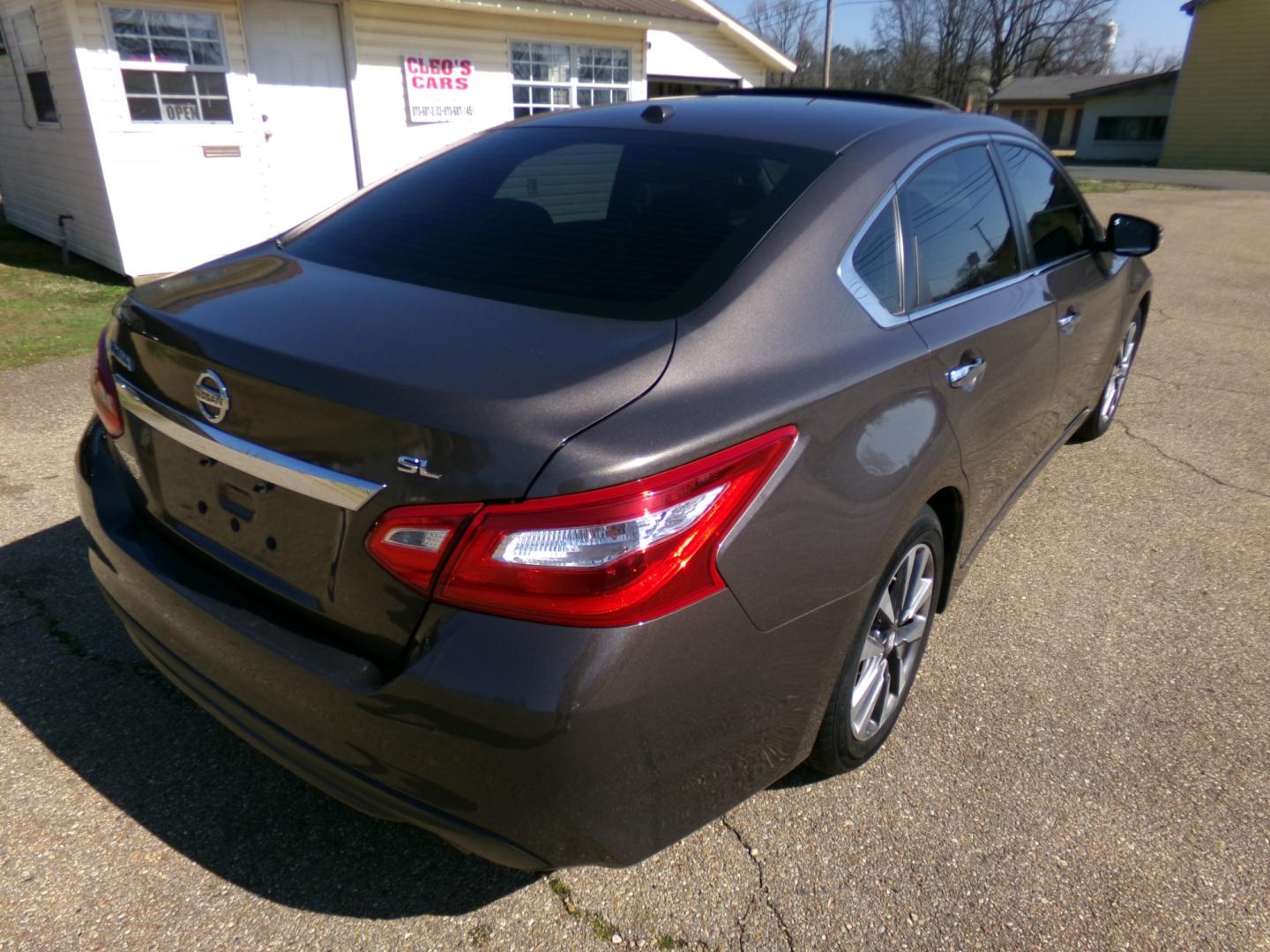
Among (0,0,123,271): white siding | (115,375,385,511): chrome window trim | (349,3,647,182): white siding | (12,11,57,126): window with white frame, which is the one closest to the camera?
(115,375,385,511): chrome window trim

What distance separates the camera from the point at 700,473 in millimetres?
1684

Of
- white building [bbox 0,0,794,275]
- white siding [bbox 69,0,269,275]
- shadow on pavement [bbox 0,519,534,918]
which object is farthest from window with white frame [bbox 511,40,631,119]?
shadow on pavement [bbox 0,519,534,918]

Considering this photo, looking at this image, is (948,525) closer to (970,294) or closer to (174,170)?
(970,294)

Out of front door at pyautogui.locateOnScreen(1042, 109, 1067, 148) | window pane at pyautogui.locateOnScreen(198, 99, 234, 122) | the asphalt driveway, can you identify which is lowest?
front door at pyautogui.locateOnScreen(1042, 109, 1067, 148)

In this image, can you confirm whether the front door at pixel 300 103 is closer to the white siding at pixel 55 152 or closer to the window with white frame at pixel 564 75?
the white siding at pixel 55 152

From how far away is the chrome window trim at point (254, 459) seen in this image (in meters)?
1.70

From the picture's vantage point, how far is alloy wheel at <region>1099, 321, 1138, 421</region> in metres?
4.98

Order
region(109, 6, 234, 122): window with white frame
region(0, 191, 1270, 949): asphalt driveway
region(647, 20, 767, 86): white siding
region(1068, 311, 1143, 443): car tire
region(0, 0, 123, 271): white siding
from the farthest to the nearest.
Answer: region(647, 20, 767, 86): white siding, region(0, 0, 123, 271): white siding, region(109, 6, 234, 122): window with white frame, region(1068, 311, 1143, 443): car tire, region(0, 191, 1270, 949): asphalt driveway

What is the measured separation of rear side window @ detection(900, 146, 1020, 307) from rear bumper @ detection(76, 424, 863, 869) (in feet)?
3.46

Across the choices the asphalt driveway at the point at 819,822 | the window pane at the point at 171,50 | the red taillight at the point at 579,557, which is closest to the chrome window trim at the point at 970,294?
the red taillight at the point at 579,557

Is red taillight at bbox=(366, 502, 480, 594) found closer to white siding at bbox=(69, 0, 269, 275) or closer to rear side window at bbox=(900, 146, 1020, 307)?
rear side window at bbox=(900, 146, 1020, 307)

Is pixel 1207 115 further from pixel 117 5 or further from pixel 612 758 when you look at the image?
pixel 612 758

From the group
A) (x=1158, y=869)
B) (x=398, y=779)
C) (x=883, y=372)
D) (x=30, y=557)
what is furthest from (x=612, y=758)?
(x=30, y=557)

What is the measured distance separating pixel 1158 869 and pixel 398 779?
6.08ft
